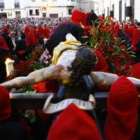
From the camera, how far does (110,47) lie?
382 centimetres

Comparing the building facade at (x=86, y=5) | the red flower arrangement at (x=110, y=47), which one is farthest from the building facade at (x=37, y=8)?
the red flower arrangement at (x=110, y=47)

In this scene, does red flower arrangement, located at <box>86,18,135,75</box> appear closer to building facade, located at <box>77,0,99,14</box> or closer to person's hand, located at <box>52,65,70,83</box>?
A: person's hand, located at <box>52,65,70,83</box>

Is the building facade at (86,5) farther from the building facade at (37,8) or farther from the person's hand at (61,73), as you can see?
the person's hand at (61,73)

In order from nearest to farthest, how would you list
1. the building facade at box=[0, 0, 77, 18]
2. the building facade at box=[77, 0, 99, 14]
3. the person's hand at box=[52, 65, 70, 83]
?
the person's hand at box=[52, 65, 70, 83] → the building facade at box=[0, 0, 77, 18] → the building facade at box=[77, 0, 99, 14]

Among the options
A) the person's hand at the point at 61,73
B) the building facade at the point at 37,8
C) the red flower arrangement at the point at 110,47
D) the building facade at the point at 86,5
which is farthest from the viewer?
the building facade at the point at 86,5

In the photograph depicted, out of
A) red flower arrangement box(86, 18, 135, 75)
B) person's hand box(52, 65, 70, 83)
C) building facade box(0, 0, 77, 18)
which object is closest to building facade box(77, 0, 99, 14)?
building facade box(0, 0, 77, 18)

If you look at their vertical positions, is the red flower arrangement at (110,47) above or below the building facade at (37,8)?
above

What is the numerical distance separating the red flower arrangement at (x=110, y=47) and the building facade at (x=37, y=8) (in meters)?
69.3

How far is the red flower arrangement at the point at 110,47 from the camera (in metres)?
3.60

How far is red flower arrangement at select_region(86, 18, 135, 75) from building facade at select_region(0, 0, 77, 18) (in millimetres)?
69344

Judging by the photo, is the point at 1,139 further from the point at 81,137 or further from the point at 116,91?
the point at 81,137

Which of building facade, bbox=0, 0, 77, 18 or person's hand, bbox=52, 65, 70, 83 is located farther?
building facade, bbox=0, 0, 77, 18

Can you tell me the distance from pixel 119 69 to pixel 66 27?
88 centimetres

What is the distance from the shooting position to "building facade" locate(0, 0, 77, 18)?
7288 cm
